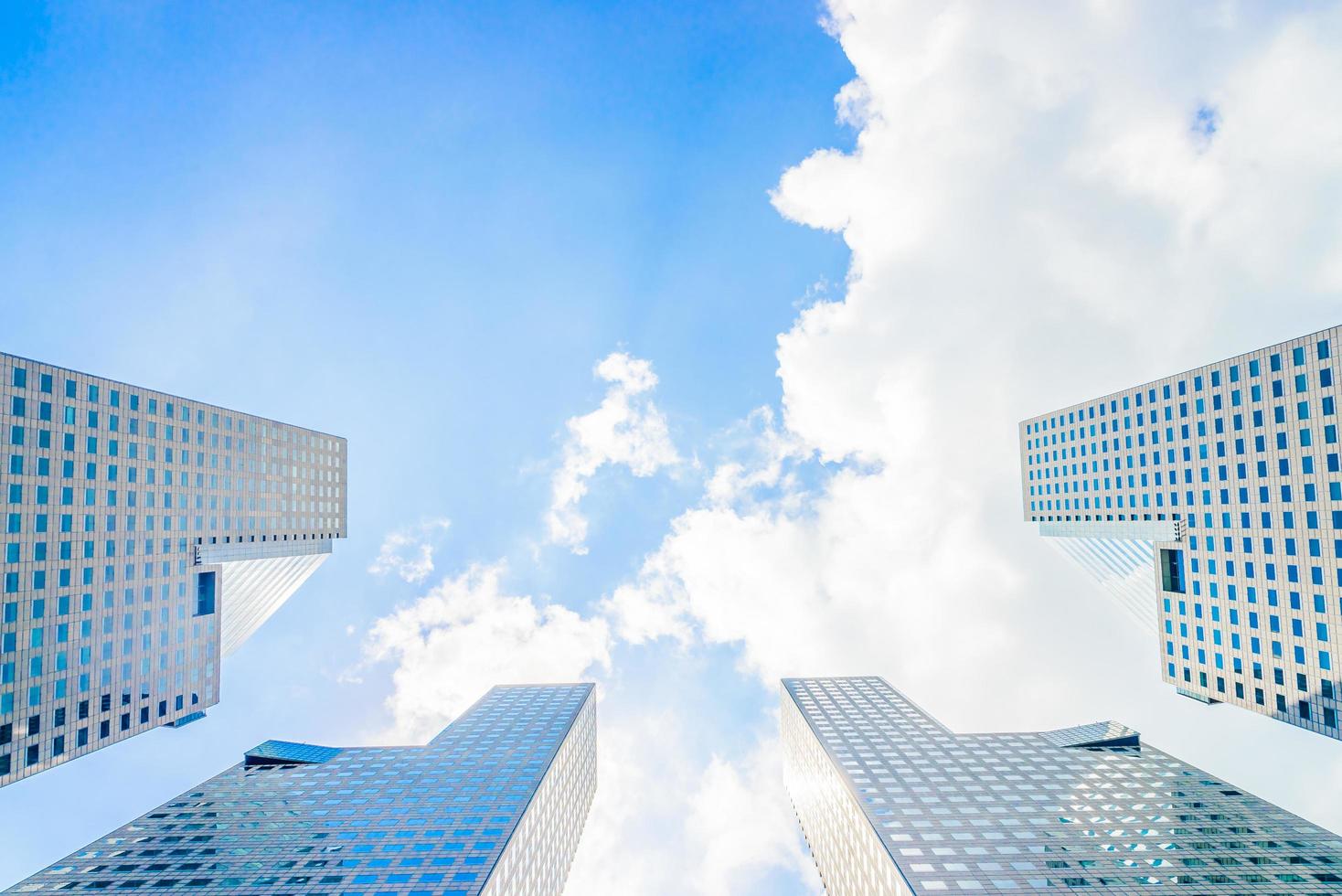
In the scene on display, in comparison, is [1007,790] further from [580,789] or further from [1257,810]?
[580,789]

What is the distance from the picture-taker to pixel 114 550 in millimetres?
61094

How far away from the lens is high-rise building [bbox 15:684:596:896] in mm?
66375

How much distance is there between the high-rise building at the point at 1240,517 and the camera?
57562mm

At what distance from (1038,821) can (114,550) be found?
108 meters

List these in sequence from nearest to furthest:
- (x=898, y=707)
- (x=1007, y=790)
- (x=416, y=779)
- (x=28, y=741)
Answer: (x=28, y=741) → (x=1007, y=790) → (x=416, y=779) → (x=898, y=707)

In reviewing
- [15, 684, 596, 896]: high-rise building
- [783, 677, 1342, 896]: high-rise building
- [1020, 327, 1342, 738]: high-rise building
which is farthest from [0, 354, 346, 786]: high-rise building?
[1020, 327, 1342, 738]: high-rise building

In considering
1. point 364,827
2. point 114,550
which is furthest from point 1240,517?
point 114,550

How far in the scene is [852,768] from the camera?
3696 inches

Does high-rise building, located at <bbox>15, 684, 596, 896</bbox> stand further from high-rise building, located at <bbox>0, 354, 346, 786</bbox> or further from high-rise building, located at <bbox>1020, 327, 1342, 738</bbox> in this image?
high-rise building, located at <bbox>1020, 327, 1342, 738</bbox>

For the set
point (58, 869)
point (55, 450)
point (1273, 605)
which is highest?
point (55, 450)

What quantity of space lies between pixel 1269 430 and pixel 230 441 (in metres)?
121

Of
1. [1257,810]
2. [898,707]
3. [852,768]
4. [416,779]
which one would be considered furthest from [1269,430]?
[416,779]

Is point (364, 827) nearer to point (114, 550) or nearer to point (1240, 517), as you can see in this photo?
point (114, 550)

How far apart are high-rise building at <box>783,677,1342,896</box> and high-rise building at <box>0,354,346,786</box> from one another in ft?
276
